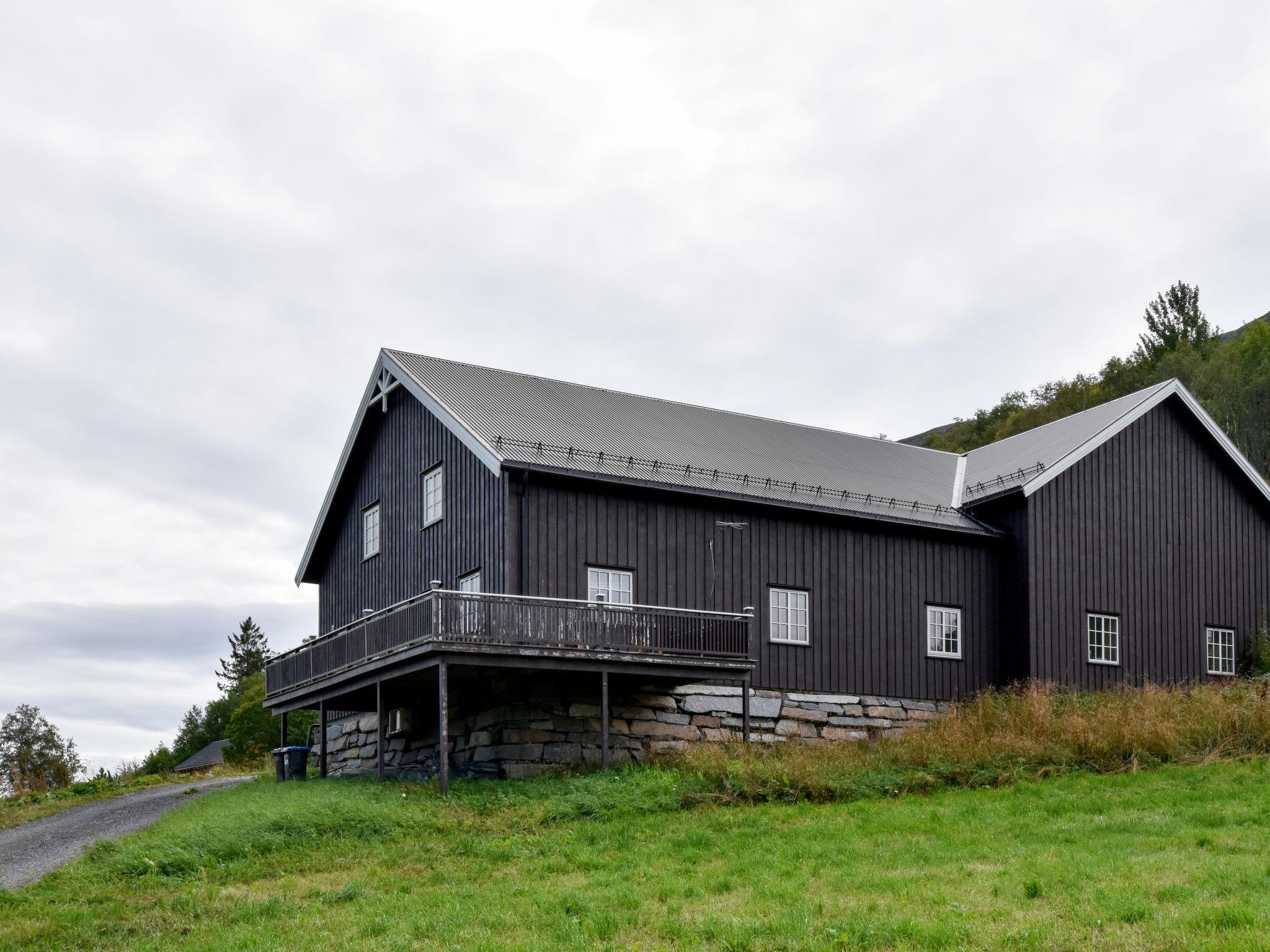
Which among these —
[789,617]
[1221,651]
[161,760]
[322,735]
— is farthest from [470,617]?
[161,760]

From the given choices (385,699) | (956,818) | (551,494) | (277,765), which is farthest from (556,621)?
(277,765)

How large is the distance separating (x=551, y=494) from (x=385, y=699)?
16.7 ft

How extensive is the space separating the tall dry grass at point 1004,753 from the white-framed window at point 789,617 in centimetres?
407

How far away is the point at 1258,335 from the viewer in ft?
195

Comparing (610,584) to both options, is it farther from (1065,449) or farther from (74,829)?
(1065,449)

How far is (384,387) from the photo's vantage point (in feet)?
93.8

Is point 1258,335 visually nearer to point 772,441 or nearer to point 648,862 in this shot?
point 772,441

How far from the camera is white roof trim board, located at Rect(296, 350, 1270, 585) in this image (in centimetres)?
2486

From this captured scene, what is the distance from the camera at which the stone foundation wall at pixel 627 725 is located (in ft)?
73.2

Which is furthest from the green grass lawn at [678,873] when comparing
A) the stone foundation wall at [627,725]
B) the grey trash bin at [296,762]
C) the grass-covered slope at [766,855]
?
the grey trash bin at [296,762]

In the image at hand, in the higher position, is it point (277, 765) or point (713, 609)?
point (713, 609)

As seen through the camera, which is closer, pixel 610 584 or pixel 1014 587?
pixel 610 584

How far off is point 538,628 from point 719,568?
5.34 m

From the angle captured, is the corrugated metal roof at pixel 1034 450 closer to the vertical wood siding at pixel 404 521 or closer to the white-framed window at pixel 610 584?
the white-framed window at pixel 610 584
